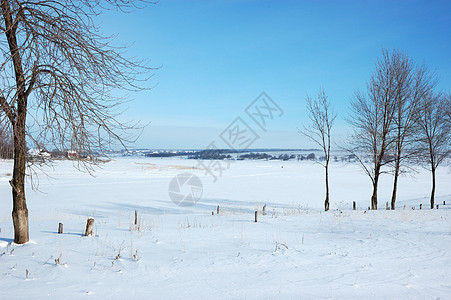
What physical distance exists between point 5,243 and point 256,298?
5.54 metres

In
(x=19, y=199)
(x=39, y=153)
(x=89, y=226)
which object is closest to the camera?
(x=39, y=153)

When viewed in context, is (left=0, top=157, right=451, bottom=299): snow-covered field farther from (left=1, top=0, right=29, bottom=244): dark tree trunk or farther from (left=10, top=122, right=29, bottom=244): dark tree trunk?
(left=1, top=0, right=29, bottom=244): dark tree trunk

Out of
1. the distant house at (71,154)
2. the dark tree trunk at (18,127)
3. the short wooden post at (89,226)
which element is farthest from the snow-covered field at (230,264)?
the distant house at (71,154)

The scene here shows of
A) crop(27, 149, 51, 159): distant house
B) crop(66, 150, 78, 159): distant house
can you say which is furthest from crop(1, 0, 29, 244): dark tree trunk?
crop(66, 150, 78, 159): distant house

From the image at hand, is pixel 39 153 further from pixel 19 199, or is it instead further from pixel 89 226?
pixel 89 226

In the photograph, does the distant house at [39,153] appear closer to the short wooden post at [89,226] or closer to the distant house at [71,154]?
the distant house at [71,154]

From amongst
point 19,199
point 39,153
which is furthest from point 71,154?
point 19,199

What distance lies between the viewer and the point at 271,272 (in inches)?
199

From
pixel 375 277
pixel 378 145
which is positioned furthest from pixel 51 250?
pixel 378 145

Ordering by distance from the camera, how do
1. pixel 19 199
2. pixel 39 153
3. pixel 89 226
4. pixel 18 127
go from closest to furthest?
pixel 18 127
pixel 39 153
pixel 19 199
pixel 89 226

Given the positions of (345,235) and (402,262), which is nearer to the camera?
(402,262)

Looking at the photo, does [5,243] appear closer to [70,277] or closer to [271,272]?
[70,277]

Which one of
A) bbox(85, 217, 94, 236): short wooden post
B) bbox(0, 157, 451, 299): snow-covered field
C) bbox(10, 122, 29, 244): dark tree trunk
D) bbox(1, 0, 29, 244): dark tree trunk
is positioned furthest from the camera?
bbox(85, 217, 94, 236): short wooden post

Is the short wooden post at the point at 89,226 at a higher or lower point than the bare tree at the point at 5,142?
lower
